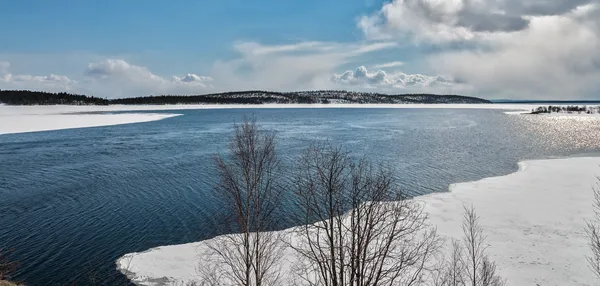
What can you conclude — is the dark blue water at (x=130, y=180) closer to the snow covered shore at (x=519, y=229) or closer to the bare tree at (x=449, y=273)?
the snow covered shore at (x=519, y=229)

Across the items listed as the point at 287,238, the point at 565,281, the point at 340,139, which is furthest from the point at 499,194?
the point at 340,139

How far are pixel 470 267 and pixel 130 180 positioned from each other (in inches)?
699

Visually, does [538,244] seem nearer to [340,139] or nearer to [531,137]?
[340,139]

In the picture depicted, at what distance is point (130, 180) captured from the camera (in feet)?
73.5

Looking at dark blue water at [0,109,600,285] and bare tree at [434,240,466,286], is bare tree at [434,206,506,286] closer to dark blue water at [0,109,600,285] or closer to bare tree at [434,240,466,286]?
bare tree at [434,240,466,286]

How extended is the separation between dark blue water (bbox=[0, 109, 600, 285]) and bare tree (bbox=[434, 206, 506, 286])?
6.31 meters

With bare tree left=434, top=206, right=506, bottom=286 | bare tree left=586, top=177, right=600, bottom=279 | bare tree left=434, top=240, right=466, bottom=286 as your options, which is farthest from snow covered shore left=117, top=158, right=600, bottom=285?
bare tree left=434, top=240, right=466, bottom=286

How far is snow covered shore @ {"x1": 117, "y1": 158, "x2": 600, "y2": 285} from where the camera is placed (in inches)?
449

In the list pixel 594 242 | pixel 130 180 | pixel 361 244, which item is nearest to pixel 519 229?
pixel 594 242

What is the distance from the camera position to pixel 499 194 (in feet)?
62.5

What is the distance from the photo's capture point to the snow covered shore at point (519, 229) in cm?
1140

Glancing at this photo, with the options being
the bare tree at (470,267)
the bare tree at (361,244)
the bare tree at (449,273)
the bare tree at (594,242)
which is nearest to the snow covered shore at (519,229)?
the bare tree at (594,242)

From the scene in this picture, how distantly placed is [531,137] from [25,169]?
145ft

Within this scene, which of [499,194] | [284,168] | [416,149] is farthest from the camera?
[416,149]
